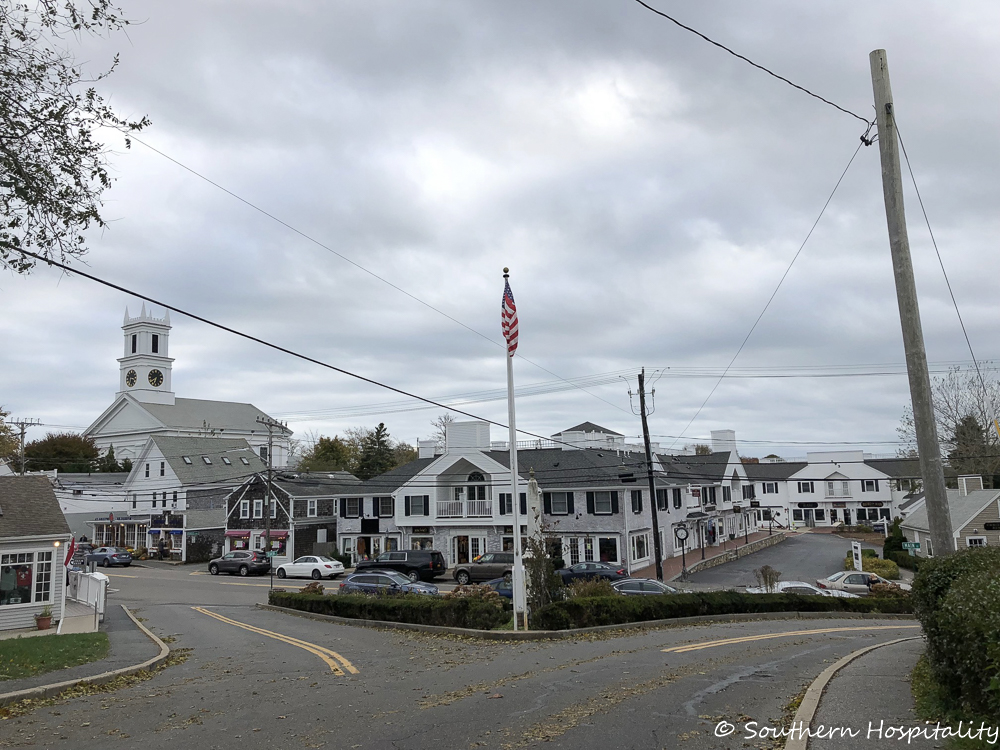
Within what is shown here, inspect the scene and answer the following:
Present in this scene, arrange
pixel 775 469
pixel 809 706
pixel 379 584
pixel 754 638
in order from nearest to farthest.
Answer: pixel 809 706, pixel 754 638, pixel 379 584, pixel 775 469

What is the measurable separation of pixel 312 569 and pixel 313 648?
2841 cm

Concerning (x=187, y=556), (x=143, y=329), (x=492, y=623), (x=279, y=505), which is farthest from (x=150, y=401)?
(x=492, y=623)

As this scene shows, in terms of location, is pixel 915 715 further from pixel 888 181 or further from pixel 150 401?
pixel 150 401

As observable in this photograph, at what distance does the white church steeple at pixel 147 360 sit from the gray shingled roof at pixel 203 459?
1852 inches

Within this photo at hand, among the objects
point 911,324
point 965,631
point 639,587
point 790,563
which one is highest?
point 911,324

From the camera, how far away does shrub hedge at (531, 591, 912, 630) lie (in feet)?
67.6

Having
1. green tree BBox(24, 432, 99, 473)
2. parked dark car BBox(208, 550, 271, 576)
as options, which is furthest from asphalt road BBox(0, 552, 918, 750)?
green tree BBox(24, 432, 99, 473)

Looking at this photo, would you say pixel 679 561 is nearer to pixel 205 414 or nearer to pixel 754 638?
pixel 754 638

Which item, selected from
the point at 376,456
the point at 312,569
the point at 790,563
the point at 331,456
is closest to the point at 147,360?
the point at 331,456

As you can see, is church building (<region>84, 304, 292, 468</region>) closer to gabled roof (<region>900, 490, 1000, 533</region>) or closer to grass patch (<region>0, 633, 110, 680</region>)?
gabled roof (<region>900, 490, 1000, 533</region>)

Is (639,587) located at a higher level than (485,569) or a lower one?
higher

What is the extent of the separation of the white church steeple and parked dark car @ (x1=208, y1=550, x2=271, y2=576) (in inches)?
2820

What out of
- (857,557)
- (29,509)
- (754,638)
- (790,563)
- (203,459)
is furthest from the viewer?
(203,459)

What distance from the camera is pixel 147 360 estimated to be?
115875 millimetres
